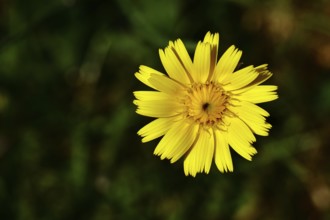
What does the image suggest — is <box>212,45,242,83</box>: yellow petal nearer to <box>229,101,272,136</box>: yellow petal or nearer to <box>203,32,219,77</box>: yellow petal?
<box>203,32,219,77</box>: yellow petal

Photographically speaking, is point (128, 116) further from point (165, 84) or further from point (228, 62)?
point (228, 62)

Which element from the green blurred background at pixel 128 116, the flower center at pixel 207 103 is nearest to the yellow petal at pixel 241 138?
the flower center at pixel 207 103

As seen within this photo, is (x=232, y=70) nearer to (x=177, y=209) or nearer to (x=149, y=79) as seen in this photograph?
Answer: (x=149, y=79)

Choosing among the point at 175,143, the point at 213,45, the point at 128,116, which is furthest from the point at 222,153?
the point at 128,116

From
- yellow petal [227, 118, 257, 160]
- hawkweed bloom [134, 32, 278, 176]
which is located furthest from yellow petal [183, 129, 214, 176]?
yellow petal [227, 118, 257, 160]

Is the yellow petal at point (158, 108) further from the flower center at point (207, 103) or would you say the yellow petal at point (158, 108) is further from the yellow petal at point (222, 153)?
the yellow petal at point (222, 153)

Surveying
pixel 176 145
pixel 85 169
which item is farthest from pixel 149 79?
pixel 85 169

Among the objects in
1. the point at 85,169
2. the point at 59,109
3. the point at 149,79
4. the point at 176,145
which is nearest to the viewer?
the point at 149,79
